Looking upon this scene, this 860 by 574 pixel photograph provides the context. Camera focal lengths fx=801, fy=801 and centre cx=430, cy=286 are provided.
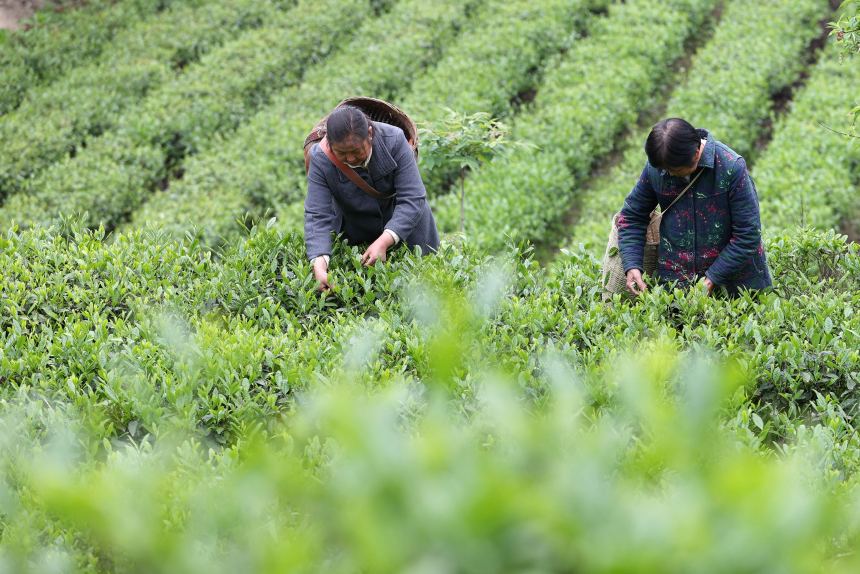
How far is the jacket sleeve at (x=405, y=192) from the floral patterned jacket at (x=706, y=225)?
112 cm

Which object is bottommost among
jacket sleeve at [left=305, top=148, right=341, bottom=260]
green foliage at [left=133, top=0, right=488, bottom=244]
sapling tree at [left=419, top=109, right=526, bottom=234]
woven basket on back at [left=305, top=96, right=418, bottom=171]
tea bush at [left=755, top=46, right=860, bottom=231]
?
green foliage at [left=133, top=0, right=488, bottom=244]

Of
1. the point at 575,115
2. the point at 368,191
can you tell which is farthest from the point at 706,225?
the point at 575,115

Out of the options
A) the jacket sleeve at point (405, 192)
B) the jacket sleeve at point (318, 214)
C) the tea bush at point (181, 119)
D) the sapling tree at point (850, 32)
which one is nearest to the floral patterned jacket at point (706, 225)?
the sapling tree at point (850, 32)

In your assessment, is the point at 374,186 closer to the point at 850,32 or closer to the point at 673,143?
the point at 673,143

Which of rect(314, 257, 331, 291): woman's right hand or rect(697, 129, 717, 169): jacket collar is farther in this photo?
rect(314, 257, 331, 291): woman's right hand

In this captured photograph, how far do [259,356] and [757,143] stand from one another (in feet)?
28.7

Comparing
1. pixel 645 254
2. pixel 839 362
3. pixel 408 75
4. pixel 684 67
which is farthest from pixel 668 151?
pixel 684 67

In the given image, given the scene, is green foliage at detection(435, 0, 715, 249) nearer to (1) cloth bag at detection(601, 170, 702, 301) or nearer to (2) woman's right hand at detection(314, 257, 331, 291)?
(1) cloth bag at detection(601, 170, 702, 301)

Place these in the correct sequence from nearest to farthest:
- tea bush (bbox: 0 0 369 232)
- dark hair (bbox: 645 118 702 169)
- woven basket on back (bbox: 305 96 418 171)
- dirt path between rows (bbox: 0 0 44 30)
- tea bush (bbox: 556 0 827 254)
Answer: dark hair (bbox: 645 118 702 169), woven basket on back (bbox: 305 96 418 171), tea bush (bbox: 556 0 827 254), tea bush (bbox: 0 0 369 232), dirt path between rows (bbox: 0 0 44 30)

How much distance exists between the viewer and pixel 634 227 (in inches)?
169

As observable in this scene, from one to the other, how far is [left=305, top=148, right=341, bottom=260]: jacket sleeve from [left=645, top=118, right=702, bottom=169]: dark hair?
5.61 ft

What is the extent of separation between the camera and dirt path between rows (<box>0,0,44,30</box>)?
51.3 feet

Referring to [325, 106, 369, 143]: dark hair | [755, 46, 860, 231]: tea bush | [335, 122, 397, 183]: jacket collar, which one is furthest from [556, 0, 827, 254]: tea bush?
[325, 106, 369, 143]: dark hair

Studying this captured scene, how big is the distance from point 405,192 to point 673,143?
1.45 meters
